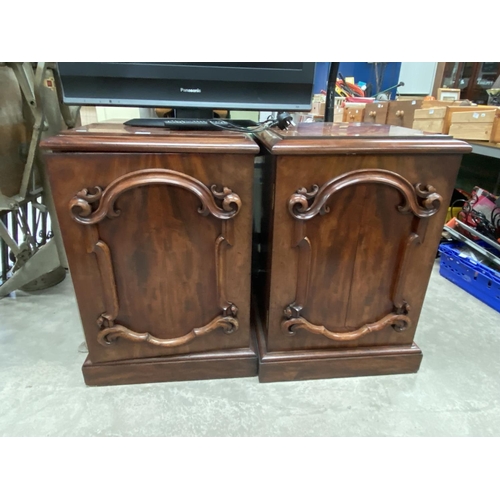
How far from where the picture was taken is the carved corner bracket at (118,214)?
72 centimetres

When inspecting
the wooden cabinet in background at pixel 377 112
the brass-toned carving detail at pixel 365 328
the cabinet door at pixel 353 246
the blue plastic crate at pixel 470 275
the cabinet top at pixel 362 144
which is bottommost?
the blue plastic crate at pixel 470 275

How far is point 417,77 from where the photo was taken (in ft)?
10.6

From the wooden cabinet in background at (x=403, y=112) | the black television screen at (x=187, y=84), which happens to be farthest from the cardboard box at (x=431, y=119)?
the black television screen at (x=187, y=84)

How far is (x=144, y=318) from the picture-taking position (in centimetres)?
87

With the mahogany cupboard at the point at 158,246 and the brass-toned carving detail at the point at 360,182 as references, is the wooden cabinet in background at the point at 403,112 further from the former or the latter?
the mahogany cupboard at the point at 158,246

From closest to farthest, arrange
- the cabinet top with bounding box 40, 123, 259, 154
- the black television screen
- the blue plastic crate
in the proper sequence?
1. the cabinet top with bounding box 40, 123, 259, 154
2. the black television screen
3. the blue plastic crate

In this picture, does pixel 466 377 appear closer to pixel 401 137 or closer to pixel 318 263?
pixel 318 263

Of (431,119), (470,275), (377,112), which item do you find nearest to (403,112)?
(377,112)

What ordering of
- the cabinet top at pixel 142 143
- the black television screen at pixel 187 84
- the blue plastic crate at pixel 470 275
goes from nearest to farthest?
1. the cabinet top at pixel 142 143
2. the black television screen at pixel 187 84
3. the blue plastic crate at pixel 470 275

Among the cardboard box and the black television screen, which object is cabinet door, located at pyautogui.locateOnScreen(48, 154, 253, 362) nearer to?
the black television screen

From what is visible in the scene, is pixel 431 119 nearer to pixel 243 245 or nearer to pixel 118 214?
pixel 243 245

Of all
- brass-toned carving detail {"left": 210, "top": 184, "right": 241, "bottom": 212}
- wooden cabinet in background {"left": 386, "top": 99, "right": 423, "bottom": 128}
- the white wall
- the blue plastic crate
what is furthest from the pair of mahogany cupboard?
the white wall

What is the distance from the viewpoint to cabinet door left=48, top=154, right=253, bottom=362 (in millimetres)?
718

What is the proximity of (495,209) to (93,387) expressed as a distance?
65.9 inches
